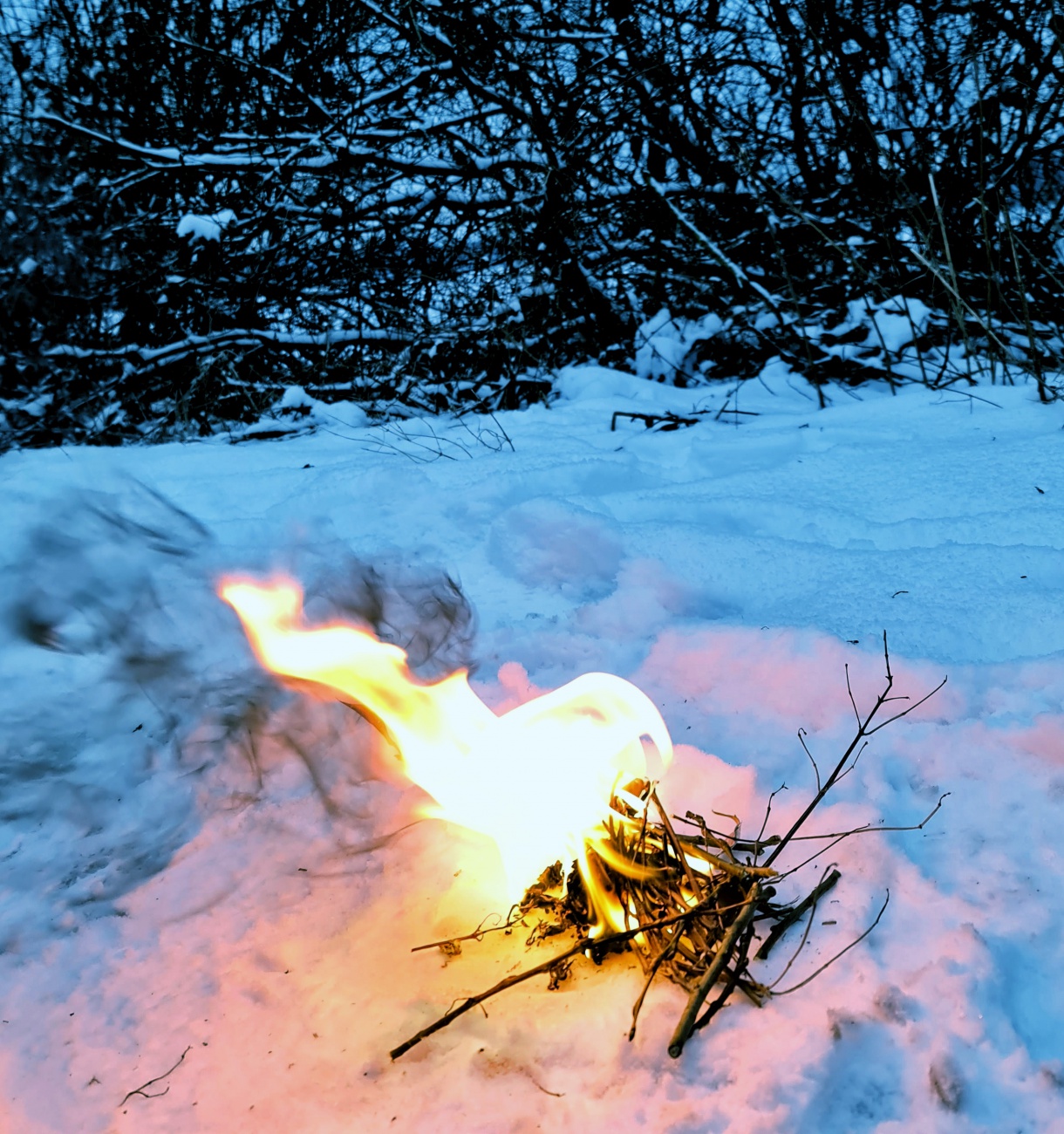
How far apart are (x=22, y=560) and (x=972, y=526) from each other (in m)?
2.11

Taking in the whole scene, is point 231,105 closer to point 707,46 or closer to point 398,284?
point 398,284

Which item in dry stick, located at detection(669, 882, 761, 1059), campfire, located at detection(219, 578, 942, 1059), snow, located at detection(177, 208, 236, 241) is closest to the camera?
dry stick, located at detection(669, 882, 761, 1059)

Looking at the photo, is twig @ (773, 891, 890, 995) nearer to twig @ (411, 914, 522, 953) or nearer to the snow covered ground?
the snow covered ground

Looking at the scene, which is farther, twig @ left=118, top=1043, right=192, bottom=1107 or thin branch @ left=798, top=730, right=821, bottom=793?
thin branch @ left=798, top=730, right=821, bottom=793

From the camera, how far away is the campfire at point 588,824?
112 centimetres

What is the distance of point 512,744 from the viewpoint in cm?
137

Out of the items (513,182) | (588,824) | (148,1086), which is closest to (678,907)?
(588,824)

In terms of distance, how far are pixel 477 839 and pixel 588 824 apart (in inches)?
10.3

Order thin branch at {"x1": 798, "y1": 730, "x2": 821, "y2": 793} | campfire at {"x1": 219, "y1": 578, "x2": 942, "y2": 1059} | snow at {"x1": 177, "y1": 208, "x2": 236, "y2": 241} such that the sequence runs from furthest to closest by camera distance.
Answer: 1. snow at {"x1": 177, "y1": 208, "x2": 236, "y2": 241}
2. thin branch at {"x1": 798, "y1": 730, "x2": 821, "y2": 793}
3. campfire at {"x1": 219, "y1": 578, "x2": 942, "y2": 1059}

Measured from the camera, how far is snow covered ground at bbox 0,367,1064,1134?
1039mm

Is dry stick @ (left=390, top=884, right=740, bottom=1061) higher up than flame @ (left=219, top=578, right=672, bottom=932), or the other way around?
flame @ (left=219, top=578, right=672, bottom=932)

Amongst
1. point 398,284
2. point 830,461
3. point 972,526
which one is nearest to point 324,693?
point 972,526

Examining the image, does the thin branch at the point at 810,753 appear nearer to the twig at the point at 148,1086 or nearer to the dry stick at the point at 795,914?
the dry stick at the point at 795,914

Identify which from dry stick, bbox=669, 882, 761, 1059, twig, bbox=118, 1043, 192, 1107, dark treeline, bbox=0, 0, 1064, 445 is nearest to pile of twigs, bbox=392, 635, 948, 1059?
dry stick, bbox=669, 882, 761, 1059
